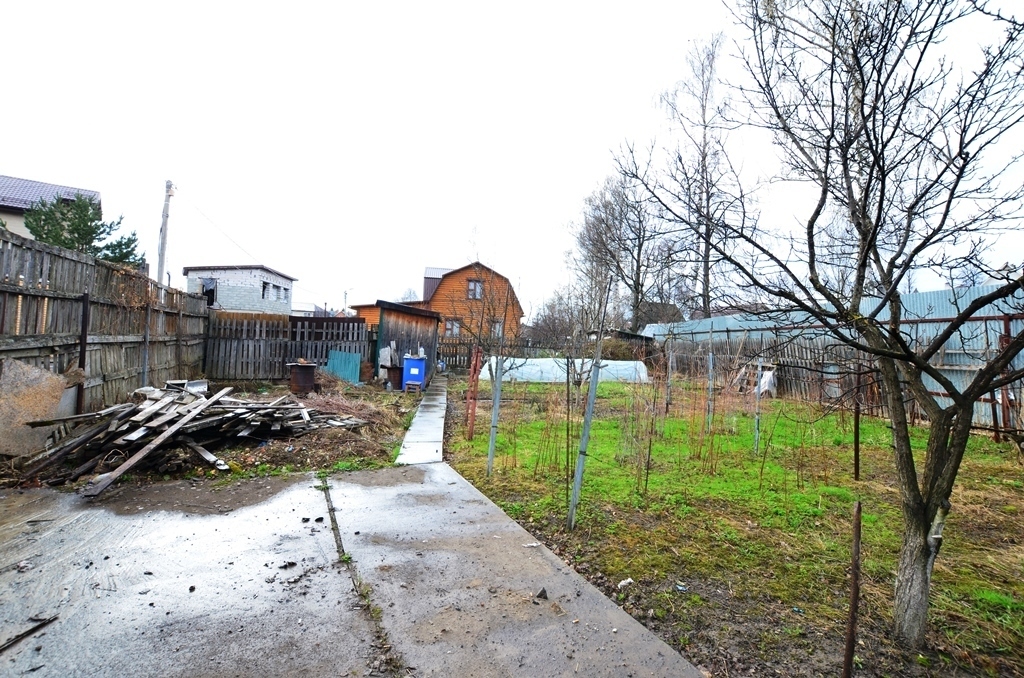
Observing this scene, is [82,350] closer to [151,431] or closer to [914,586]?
[151,431]

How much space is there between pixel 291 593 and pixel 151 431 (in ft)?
13.0

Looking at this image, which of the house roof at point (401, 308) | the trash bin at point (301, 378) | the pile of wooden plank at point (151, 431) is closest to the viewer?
the pile of wooden plank at point (151, 431)

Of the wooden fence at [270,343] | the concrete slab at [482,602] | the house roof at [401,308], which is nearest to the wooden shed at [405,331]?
the house roof at [401,308]

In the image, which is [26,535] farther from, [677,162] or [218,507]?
[677,162]

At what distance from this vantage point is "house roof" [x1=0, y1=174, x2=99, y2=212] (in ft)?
73.6

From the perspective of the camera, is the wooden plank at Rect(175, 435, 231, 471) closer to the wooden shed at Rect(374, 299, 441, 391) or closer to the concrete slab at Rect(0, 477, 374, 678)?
the concrete slab at Rect(0, 477, 374, 678)

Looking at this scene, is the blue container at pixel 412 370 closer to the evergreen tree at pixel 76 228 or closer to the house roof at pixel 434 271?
the evergreen tree at pixel 76 228

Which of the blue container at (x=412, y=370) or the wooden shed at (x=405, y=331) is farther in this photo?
the wooden shed at (x=405, y=331)

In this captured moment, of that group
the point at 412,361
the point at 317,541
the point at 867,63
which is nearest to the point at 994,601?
the point at 867,63

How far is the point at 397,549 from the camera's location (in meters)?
3.38

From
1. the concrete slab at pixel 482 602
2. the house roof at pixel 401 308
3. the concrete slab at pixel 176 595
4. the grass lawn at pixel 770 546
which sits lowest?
the concrete slab at pixel 176 595

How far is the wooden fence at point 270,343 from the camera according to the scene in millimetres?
13000

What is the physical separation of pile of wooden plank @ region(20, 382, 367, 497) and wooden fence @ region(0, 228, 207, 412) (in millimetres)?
730

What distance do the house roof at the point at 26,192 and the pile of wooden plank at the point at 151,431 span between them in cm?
2252
